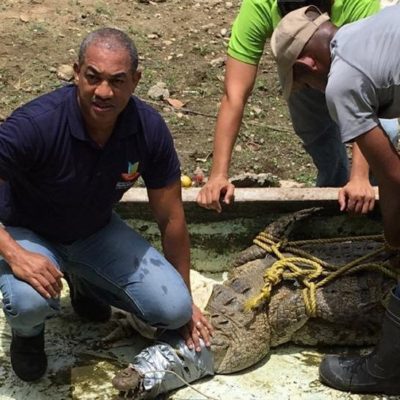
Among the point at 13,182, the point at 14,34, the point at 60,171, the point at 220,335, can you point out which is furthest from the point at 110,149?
the point at 14,34

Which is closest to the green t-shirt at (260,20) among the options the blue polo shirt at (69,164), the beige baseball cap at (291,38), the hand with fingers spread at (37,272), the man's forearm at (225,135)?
the man's forearm at (225,135)

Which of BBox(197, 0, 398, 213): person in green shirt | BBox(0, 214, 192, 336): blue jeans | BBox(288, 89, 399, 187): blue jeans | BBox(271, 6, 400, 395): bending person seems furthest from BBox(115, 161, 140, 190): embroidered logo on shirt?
BBox(288, 89, 399, 187): blue jeans

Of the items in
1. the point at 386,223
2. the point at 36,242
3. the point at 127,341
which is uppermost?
the point at 386,223

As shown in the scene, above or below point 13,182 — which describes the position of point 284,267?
below

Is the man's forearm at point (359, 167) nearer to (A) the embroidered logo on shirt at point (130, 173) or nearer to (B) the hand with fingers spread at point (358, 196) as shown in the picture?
(B) the hand with fingers spread at point (358, 196)

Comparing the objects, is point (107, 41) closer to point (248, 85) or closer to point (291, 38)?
point (291, 38)

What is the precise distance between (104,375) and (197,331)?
1.43 feet

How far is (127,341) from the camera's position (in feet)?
11.6

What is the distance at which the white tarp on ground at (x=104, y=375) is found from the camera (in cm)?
326

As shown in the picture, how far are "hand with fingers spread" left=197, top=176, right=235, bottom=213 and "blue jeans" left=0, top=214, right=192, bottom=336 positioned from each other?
0.39 meters

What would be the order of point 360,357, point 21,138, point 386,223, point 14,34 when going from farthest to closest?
point 14,34 → point 360,357 → point 386,223 → point 21,138

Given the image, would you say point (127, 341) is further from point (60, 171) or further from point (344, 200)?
point (344, 200)

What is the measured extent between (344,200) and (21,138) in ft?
5.03

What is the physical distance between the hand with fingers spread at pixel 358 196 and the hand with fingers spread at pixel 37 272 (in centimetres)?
139
